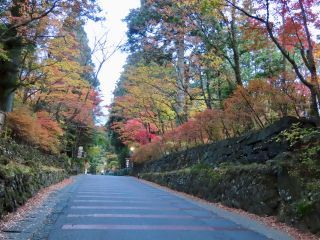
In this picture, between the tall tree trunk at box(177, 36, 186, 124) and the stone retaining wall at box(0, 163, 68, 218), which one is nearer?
the stone retaining wall at box(0, 163, 68, 218)

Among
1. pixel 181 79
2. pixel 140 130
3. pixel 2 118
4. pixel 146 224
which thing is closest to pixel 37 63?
pixel 2 118

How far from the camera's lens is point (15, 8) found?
12164 mm

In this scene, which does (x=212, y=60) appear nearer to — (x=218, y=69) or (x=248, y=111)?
(x=218, y=69)

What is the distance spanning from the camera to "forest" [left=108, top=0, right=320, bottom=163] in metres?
10.5

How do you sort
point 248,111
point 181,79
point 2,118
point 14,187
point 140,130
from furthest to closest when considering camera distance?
point 140,130 → point 181,79 → point 2,118 → point 248,111 → point 14,187

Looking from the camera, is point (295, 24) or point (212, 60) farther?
point (212, 60)

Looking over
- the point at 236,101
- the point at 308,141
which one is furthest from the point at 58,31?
the point at 308,141

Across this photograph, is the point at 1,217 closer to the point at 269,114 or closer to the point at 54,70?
the point at 269,114

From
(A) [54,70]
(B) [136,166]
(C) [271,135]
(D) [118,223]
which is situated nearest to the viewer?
(D) [118,223]

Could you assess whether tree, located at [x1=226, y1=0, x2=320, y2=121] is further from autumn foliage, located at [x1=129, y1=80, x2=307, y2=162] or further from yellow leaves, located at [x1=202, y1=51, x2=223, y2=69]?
yellow leaves, located at [x1=202, y1=51, x2=223, y2=69]

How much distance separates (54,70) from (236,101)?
1061 cm

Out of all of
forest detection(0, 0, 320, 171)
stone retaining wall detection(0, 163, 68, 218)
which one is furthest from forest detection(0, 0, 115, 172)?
stone retaining wall detection(0, 163, 68, 218)

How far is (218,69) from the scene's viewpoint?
17766mm

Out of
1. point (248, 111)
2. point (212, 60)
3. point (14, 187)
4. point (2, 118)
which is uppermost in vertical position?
point (212, 60)
